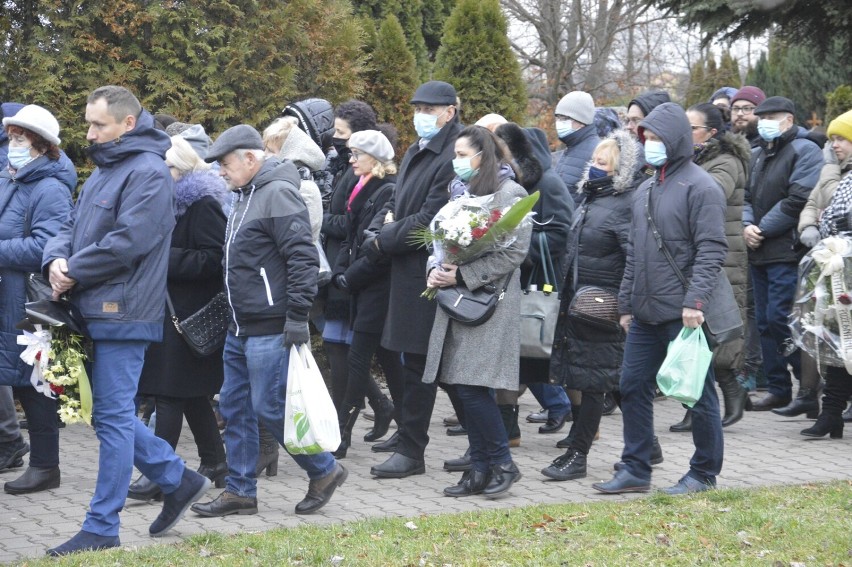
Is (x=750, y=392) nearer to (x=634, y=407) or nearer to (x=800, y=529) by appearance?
(x=634, y=407)

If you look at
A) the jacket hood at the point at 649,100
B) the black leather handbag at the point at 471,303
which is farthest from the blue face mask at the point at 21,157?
the jacket hood at the point at 649,100

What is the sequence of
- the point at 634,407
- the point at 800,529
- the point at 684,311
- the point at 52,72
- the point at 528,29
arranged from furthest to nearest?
1. the point at 528,29
2. the point at 52,72
3. the point at 634,407
4. the point at 684,311
5. the point at 800,529

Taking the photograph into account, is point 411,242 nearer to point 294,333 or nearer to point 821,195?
point 294,333

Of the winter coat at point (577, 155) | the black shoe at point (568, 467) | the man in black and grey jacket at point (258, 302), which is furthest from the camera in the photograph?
the winter coat at point (577, 155)

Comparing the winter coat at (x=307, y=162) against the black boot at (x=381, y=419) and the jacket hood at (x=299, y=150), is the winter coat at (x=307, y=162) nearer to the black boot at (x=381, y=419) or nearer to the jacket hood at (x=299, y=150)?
the jacket hood at (x=299, y=150)

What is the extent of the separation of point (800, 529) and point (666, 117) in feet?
7.48

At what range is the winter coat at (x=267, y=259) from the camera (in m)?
6.07

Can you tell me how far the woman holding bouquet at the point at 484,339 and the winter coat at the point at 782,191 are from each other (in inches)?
138

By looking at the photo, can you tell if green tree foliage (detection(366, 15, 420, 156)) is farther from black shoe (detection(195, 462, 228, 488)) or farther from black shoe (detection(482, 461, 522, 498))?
black shoe (detection(482, 461, 522, 498))

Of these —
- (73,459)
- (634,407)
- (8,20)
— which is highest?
(8,20)

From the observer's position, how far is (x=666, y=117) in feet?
21.1

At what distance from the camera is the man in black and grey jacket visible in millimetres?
6059

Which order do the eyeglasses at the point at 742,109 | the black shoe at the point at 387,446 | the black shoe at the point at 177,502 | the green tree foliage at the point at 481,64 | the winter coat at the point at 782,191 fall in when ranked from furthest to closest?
the green tree foliage at the point at 481,64 < the eyeglasses at the point at 742,109 < the winter coat at the point at 782,191 < the black shoe at the point at 387,446 < the black shoe at the point at 177,502

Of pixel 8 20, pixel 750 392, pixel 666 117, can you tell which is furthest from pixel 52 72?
pixel 750 392
